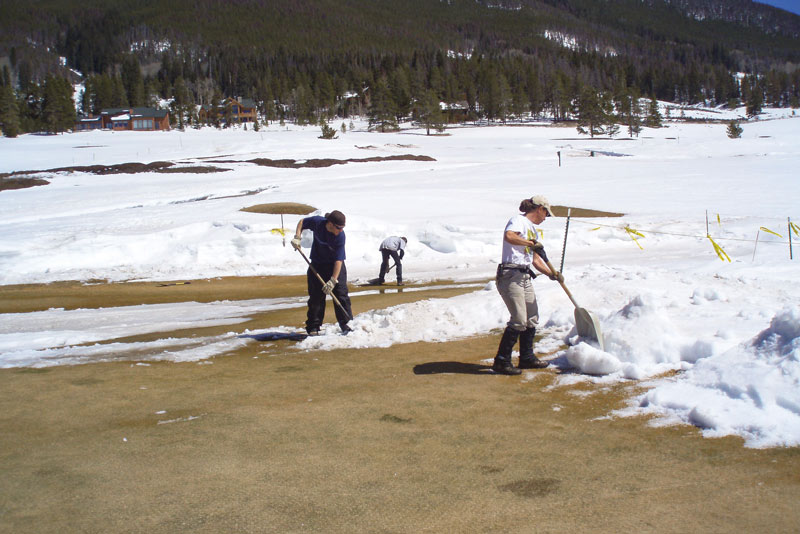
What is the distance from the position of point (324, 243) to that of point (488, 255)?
12.5 metres

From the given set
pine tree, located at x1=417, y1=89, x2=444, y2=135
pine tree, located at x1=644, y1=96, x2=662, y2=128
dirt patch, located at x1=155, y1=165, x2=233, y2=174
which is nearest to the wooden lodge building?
pine tree, located at x1=417, y1=89, x2=444, y2=135

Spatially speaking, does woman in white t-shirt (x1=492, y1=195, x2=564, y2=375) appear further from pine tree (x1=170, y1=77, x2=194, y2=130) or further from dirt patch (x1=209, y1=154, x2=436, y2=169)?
pine tree (x1=170, y1=77, x2=194, y2=130)

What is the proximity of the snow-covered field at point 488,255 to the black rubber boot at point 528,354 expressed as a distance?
0.31 meters

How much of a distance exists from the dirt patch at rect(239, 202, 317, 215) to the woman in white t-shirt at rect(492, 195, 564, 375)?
20.4 meters

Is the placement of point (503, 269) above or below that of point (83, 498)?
above

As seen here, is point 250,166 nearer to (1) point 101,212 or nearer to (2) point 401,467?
(1) point 101,212

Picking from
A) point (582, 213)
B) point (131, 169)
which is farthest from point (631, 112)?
point (582, 213)

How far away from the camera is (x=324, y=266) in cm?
947

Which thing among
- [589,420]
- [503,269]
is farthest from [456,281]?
[589,420]

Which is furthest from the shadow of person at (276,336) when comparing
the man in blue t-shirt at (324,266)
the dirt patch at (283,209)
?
the dirt patch at (283,209)

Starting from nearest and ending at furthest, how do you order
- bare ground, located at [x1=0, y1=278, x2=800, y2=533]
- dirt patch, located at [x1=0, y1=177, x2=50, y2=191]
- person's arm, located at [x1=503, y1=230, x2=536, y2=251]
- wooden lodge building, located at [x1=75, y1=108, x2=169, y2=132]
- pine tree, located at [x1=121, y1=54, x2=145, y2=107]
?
bare ground, located at [x1=0, y1=278, x2=800, y2=533] < person's arm, located at [x1=503, y1=230, x2=536, y2=251] < dirt patch, located at [x1=0, y1=177, x2=50, y2=191] < wooden lodge building, located at [x1=75, y1=108, x2=169, y2=132] < pine tree, located at [x1=121, y1=54, x2=145, y2=107]

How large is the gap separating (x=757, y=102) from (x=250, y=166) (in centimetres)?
11655

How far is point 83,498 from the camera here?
4137 mm

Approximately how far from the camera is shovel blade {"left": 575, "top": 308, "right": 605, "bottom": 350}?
6.93 metres
